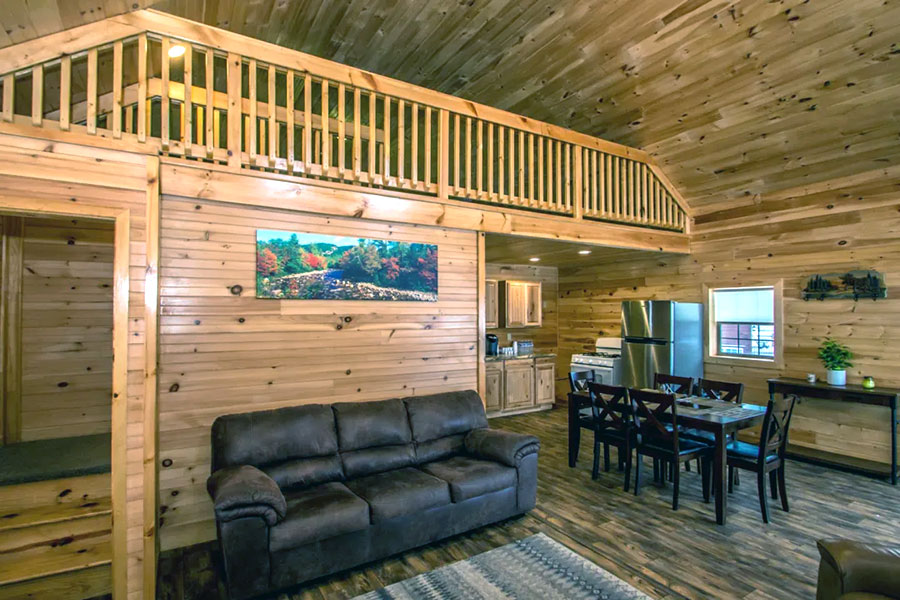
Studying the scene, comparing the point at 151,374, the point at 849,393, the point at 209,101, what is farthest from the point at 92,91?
the point at 849,393

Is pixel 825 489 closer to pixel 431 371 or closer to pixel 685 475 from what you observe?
pixel 685 475

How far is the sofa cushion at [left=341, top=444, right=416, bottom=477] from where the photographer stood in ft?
11.0

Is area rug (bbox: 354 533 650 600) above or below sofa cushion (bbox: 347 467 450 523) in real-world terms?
below

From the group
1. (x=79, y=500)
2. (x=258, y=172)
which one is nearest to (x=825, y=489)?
(x=258, y=172)

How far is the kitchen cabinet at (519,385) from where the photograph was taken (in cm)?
684

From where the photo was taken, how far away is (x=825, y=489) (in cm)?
413

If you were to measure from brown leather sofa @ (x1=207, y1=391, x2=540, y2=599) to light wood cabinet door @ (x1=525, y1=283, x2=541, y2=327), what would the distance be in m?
3.94

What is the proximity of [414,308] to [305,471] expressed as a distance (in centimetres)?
167

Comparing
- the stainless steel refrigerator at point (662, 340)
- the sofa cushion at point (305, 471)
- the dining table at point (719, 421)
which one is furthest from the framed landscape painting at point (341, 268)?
the stainless steel refrigerator at point (662, 340)

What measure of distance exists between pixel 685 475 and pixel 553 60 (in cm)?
435

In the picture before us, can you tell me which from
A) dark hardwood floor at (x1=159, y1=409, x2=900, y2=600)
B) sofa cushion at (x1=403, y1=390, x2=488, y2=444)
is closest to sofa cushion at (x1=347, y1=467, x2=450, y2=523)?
dark hardwood floor at (x1=159, y1=409, x2=900, y2=600)

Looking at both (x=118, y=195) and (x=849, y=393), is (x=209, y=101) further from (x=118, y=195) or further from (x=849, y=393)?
(x=849, y=393)

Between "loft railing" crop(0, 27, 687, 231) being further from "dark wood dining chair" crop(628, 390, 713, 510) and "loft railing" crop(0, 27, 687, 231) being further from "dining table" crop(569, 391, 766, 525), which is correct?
"dining table" crop(569, 391, 766, 525)

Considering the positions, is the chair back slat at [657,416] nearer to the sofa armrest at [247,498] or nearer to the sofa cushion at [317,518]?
the sofa cushion at [317,518]
